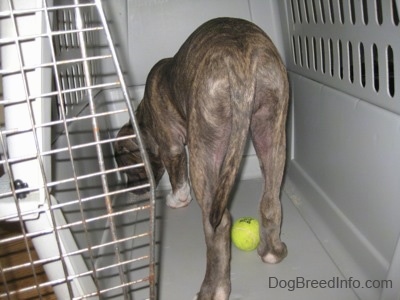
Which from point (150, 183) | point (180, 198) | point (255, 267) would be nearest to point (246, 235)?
point (255, 267)

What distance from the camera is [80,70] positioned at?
1261mm

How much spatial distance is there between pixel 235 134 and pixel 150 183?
29 cm

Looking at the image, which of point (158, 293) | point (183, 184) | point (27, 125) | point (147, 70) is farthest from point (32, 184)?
point (147, 70)

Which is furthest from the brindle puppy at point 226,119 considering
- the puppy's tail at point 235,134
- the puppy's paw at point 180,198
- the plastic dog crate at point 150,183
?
the puppy's paw at point 180,198

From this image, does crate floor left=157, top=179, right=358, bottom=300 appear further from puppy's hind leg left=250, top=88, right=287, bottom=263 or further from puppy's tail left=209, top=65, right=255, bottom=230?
puppy's tail left=209, top=65, right=255, bottom=230

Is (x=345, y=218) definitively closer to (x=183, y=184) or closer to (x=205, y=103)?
(x=205, y=103)

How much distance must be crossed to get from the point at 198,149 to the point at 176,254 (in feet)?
1.51

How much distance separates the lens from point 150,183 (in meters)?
0.67

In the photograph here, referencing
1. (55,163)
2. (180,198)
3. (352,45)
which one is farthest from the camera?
(180,198)

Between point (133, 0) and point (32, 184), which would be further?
point (133, 0)

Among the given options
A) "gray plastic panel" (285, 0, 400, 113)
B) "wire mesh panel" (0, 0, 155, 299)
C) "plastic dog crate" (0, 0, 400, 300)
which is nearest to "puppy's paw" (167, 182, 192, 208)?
"plastic dog crate" (0, 0, 400, 300)

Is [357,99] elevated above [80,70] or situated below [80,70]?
below

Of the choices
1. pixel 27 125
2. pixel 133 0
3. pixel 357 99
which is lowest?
pixel 357 99

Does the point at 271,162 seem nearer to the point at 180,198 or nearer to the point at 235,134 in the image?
the point at 235,134
